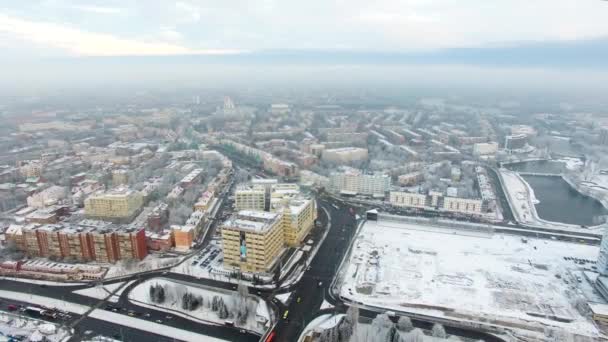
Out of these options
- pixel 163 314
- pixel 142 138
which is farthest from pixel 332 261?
pixel 142 138

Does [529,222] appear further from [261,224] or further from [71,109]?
[71,109]

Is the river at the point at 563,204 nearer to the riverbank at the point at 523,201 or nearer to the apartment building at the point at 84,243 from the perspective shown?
the riverbank at the point at 523,201

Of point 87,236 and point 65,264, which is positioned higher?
point 87,236

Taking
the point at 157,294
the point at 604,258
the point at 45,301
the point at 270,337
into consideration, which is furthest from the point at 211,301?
the point at 604,258

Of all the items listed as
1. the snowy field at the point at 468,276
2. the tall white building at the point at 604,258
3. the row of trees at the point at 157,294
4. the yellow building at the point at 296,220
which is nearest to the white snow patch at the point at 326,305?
the snowy field at the point at 468,276

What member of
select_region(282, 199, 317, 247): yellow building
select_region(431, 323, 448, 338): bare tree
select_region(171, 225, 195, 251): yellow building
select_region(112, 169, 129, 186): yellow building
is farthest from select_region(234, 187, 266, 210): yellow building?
select_region(431, 323, 448, 338): bare tree

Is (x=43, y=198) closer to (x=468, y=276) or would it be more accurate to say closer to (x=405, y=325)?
(x=405, y=325)
